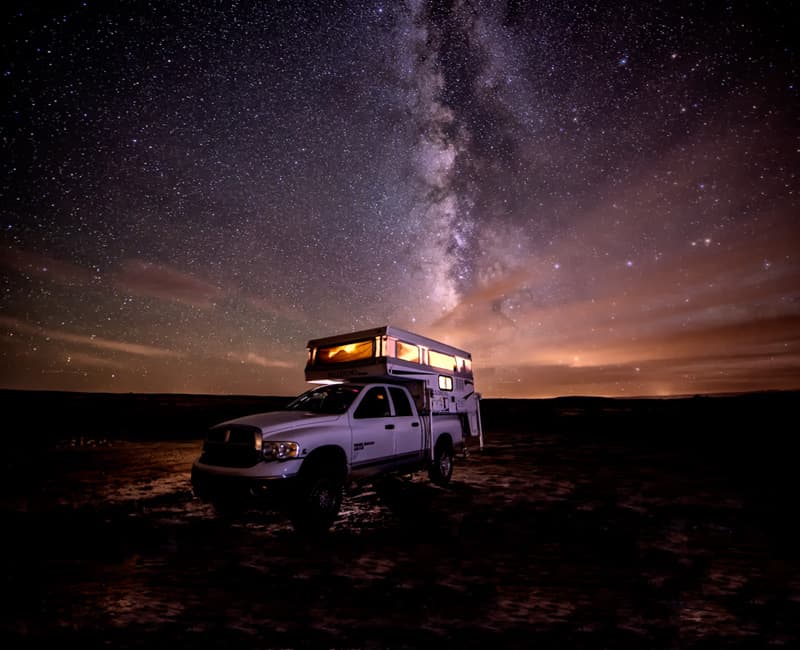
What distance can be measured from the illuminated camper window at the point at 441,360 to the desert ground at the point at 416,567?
2697mm

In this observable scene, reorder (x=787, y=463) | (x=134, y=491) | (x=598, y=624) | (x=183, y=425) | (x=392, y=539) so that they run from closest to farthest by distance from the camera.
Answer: (x=598, y=624)
(x=392, y=539)
(x=134, y=491)
(x=787, y=463)
(x=183, y=425)

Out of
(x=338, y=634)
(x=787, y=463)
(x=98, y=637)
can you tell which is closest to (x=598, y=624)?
(x=338, y=634)

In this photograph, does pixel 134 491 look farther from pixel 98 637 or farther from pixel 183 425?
pixel 183 425

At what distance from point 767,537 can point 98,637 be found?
7793mm

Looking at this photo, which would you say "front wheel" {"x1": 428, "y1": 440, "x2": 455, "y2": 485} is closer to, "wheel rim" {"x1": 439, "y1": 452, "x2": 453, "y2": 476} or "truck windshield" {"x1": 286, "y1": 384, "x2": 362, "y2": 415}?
"wheel rim" {"x1": 439, "y1": 452, "x2": 453, "y2": 476}

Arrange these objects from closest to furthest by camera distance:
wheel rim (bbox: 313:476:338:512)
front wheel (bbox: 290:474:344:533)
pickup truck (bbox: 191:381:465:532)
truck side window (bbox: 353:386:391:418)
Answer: pickup truck (bbox: 191:381:465:532), front wheel (bbox: 290:474:344:533), wheel rim (bbox: 313:476:338:512), truck side window (bbox: 353:386:391:418)

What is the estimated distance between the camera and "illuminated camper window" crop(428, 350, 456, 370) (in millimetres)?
10002

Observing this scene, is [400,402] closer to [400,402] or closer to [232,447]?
[400,402]

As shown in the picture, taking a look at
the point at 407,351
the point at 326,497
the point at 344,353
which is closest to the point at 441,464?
the point at 407,351

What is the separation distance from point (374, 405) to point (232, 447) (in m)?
2.50

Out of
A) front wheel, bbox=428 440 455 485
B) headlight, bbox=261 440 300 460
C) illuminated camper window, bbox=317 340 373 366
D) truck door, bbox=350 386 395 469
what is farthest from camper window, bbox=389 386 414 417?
headlight, bbox=261 440 300 460

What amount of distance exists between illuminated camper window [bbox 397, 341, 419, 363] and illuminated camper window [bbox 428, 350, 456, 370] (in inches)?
29.4

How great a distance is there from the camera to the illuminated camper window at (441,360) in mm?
10002

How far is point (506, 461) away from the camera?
13.8m
